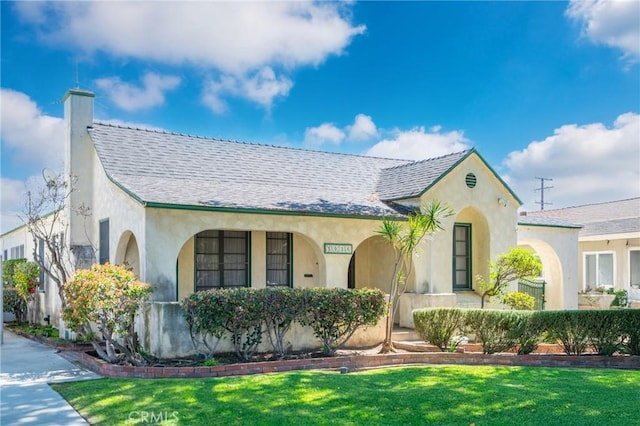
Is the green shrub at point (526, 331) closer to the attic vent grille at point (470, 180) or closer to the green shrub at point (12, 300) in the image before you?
the attic vent grille at point (470, 180)

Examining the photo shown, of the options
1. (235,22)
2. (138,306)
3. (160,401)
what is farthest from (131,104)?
(160,401)

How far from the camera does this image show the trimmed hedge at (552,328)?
503 inches

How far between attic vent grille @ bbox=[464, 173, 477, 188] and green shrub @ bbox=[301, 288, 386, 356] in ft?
20.4

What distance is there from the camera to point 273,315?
41.2 feet

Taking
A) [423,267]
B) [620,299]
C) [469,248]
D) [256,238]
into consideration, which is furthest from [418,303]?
[620,299]

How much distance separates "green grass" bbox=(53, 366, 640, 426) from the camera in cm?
762

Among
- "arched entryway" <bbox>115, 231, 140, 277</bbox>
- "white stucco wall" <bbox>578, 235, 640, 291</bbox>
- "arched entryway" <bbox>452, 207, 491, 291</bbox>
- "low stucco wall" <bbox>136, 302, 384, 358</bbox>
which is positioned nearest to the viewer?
"low stucco wall" <bbox>136, 302, 384, 358</bbox>

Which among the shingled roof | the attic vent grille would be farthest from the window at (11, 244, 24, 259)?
the attic vent grille

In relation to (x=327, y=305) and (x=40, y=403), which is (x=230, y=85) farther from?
(x=40, y=403)

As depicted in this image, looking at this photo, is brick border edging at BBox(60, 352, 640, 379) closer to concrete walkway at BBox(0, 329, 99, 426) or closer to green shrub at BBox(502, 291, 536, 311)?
concrete walkway at BBox(0, 329, 99, 426)

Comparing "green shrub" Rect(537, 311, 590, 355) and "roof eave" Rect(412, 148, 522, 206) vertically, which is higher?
"roof eave" Rect(412, 148, 522, 206)

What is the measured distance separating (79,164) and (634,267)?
23.9 m

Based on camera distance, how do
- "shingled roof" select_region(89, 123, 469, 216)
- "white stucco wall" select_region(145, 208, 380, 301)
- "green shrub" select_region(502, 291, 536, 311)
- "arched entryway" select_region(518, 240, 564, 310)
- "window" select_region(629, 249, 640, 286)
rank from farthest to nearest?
"window" select_region(629, 249, 640, 286) → "arched entryway" select_region(518, 240, 564, 310) → "green shrub" select_region(502, 291, 536, 311) → "shingled roof" select_region(89, 123, 469, 216) → "white stucco wall" select_region(145, 208, 380, 301)

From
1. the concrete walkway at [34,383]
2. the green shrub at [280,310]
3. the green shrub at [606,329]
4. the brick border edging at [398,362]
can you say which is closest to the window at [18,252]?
the concrete walkway at [34,383]
